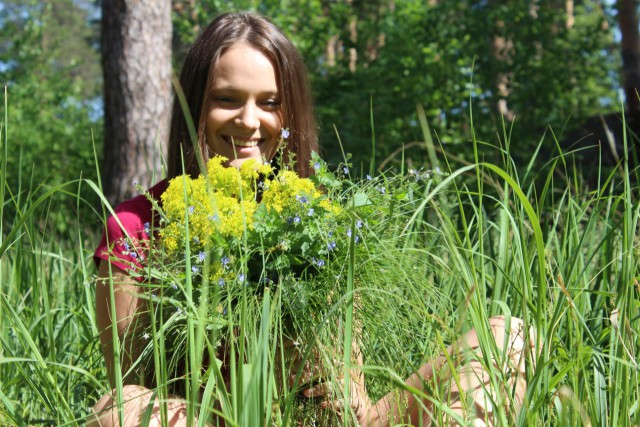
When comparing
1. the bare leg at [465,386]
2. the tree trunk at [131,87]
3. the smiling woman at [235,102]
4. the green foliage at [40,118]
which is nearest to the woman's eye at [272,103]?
the smiling woman at [235,102]

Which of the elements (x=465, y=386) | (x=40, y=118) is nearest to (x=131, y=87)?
(x=465, y=386)

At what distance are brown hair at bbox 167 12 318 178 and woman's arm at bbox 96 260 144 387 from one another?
0.36 meters

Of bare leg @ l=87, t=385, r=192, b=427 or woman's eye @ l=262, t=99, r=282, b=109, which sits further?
woman's eye @ l=262, t=99, r=282, b=109

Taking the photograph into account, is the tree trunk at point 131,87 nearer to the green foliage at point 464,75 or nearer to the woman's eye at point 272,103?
the green foliage at point 464,75

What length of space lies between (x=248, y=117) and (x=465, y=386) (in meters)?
0.73

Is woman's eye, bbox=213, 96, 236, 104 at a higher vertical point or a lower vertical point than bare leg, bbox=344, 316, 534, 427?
higher

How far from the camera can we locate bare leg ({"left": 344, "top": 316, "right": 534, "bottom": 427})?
1316 mm

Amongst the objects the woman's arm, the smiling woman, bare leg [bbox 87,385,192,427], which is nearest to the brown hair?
the smiling woman

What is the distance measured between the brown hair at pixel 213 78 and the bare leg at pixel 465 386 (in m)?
0.59

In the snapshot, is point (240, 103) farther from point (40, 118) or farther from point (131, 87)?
point (40, 118)

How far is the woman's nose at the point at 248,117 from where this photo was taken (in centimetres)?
174

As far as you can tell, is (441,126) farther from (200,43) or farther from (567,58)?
(200,43)

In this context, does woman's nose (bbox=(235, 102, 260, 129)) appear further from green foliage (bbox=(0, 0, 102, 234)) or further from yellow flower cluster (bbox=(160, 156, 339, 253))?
green foliage (bbox=(0, 0, 102, 234))

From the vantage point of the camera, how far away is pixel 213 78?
179 centimetres
